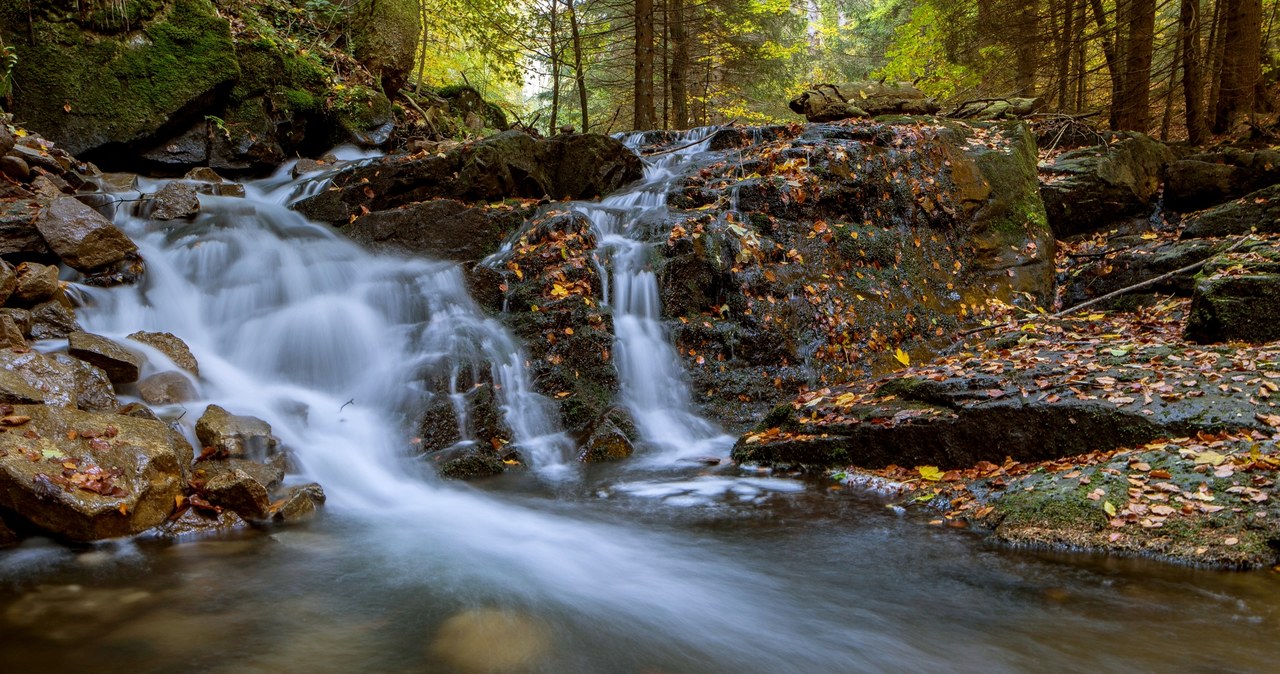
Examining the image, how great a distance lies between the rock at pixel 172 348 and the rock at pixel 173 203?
8.80ft

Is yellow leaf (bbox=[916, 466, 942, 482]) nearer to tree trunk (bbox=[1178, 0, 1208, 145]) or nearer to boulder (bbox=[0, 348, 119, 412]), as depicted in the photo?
boulder (bbox=[0, 348, 119, 412])

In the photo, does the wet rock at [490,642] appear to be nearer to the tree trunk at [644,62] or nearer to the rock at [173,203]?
the rock at [173,203]

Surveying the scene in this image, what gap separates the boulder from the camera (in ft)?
14.7

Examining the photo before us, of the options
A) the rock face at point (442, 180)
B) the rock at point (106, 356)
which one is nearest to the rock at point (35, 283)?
the rock at point (106, 356)

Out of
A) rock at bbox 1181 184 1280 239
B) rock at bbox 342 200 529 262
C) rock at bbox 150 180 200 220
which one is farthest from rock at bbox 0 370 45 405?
rock at bbox 1181 184 1280 239

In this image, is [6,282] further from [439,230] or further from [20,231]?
[439,230]

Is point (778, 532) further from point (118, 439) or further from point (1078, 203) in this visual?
point (1078, 203)

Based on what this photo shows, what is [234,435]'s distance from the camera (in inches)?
193

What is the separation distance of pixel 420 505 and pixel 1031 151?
9776mm

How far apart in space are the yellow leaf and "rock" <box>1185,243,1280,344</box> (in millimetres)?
3151

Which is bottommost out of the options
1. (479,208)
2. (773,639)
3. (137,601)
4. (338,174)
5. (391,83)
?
(773,639)

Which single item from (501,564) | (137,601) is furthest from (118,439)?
(501,564)

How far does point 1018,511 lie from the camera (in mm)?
4051

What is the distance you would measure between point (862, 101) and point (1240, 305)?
7862 mm
